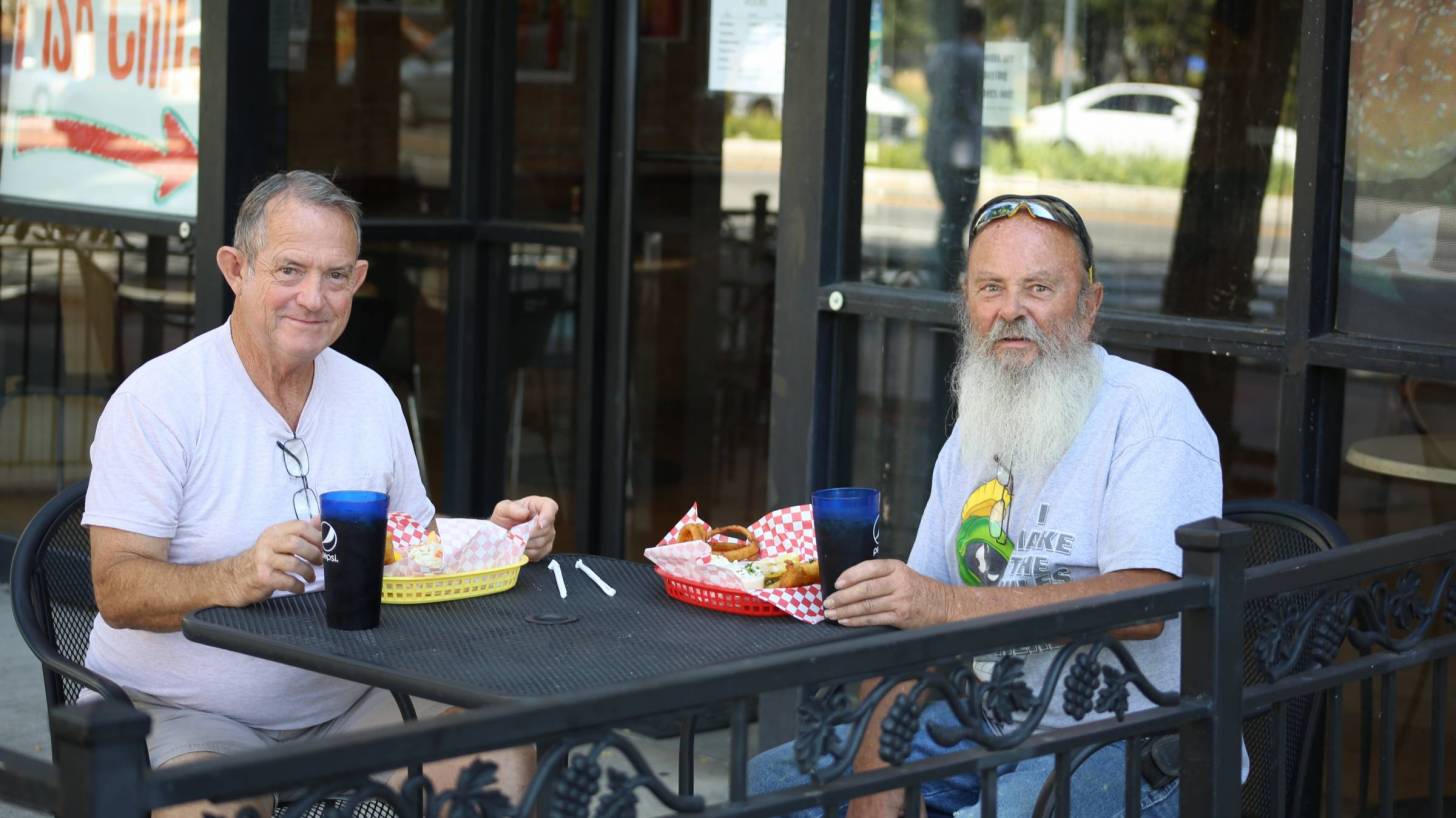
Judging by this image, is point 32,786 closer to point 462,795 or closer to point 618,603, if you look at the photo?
point 462,795

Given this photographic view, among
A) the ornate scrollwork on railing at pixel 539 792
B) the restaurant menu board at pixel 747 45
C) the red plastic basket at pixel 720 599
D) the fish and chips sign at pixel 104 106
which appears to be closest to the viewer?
the ornate scrollwork on railing at pixel 539 792

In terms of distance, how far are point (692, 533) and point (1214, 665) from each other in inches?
39.4

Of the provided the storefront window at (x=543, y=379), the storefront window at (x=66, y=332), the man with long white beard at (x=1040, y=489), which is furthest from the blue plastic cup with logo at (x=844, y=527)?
the storefront window at (x=66, y=332)

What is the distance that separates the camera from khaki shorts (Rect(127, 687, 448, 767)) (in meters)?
2.92

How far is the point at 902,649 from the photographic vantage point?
198 cm

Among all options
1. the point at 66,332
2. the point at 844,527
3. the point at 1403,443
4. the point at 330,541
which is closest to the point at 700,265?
the point at 66,332

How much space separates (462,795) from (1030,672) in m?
1.45

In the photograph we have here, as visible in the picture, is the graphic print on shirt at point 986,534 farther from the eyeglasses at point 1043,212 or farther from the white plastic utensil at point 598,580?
the white plastic utensil at point 598,580

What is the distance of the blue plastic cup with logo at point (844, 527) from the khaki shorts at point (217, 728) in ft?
2.59

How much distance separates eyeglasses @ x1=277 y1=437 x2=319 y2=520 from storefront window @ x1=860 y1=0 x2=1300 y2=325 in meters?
1.88

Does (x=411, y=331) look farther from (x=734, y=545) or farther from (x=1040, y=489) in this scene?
(x=1040, y=489)

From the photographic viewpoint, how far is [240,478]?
3051 millimetres

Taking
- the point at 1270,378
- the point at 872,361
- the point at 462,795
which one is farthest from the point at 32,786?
the point at 1270,378

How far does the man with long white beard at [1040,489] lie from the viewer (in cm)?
277
